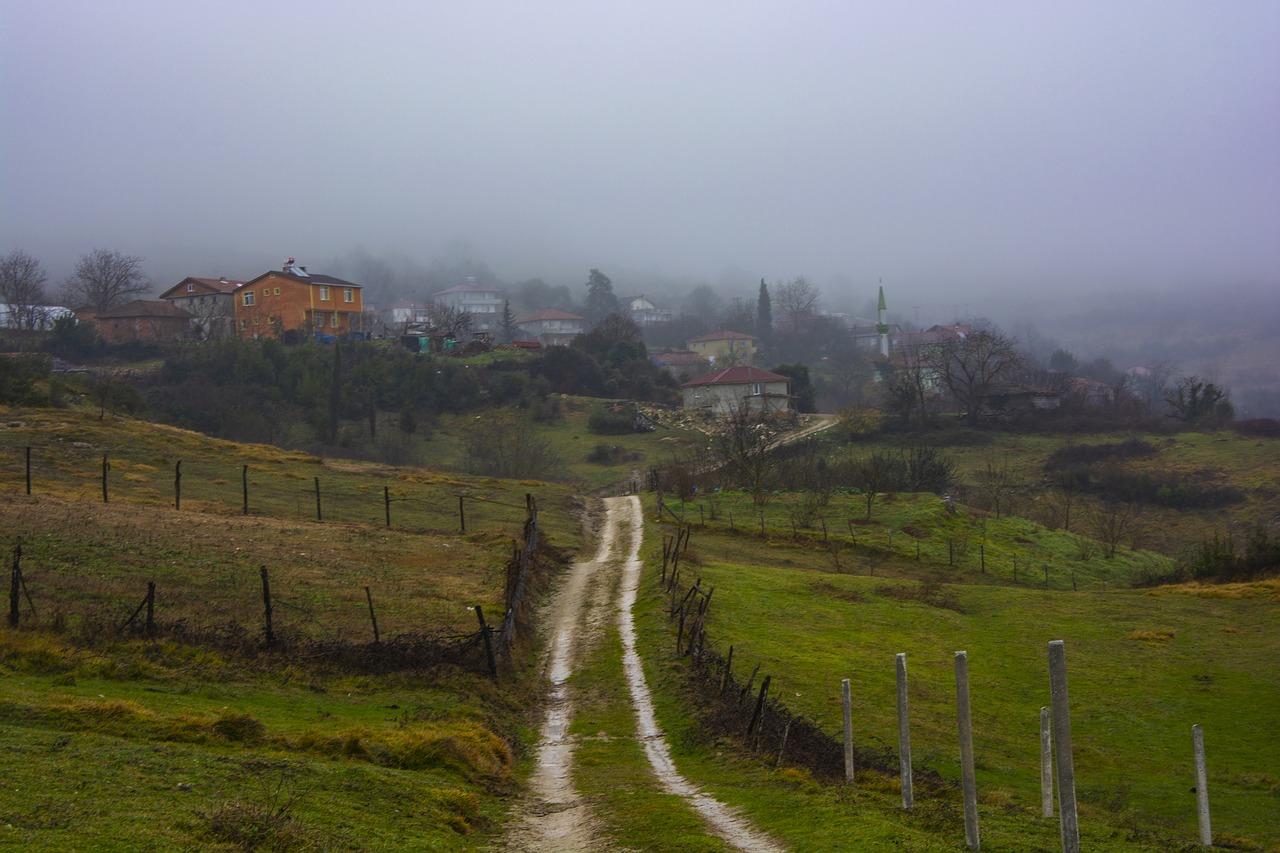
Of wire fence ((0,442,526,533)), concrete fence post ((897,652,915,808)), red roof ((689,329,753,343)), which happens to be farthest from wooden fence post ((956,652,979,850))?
red roof ((689,329,753,343))

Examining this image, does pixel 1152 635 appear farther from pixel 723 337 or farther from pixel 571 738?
pixel 723 337

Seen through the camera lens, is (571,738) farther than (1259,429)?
No

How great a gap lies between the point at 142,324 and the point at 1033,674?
112716mm

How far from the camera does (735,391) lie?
108 m

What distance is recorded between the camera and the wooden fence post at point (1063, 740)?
866 cm

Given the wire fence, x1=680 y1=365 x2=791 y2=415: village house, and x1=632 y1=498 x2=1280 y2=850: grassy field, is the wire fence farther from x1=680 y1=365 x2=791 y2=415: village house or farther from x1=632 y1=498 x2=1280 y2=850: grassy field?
x1=680 y1=365 x2=791 y2=415: village house

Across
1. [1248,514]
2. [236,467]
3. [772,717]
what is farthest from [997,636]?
[1248,514]

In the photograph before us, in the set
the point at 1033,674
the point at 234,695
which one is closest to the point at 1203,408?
the point at 1033,674

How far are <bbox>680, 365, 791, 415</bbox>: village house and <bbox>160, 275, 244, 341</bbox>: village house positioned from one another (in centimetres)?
5285

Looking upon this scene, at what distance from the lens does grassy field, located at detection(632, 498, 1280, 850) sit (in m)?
18.0

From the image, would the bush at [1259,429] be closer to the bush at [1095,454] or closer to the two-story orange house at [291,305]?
the bush at [1095,454]

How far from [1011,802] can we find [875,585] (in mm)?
24976

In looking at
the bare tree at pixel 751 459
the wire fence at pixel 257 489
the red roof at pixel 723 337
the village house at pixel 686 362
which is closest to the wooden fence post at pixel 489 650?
the wire fence at pixel 257 489

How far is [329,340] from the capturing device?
114250 mm
